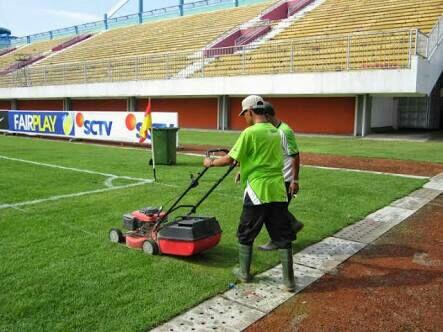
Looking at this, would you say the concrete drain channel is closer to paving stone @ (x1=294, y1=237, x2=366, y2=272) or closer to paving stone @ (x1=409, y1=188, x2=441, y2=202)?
paving stone @ (x1=294, y1=237, x2=366, y2=272)

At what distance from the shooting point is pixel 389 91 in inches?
699

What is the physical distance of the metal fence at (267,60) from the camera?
62.0 feet

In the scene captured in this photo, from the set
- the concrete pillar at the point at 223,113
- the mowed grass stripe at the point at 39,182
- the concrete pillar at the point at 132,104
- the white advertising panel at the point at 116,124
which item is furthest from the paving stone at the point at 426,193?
the concrete pillar at the point at 132,104

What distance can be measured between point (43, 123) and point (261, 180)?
59.8 feet

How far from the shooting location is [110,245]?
5.22 metres

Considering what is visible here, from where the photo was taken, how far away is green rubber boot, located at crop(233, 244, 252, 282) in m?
4.28

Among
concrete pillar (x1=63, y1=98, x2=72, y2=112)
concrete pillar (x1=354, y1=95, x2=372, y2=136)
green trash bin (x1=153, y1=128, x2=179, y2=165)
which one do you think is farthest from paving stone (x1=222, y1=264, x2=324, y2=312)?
concrete pillar (x1=63, y1=98, x2=72, y2=112)

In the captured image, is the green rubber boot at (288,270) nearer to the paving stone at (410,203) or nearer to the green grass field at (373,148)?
the paving stone at (410,203)

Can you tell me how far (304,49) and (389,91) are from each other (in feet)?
17.4

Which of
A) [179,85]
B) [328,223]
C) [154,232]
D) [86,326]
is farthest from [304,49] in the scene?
[86,326]

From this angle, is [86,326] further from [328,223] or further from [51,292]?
[328,223]

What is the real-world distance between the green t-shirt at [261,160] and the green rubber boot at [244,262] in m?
0.47

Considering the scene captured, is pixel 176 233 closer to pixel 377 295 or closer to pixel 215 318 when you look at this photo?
pixel 215 318

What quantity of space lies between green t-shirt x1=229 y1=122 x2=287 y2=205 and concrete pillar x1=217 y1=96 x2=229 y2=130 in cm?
2112
